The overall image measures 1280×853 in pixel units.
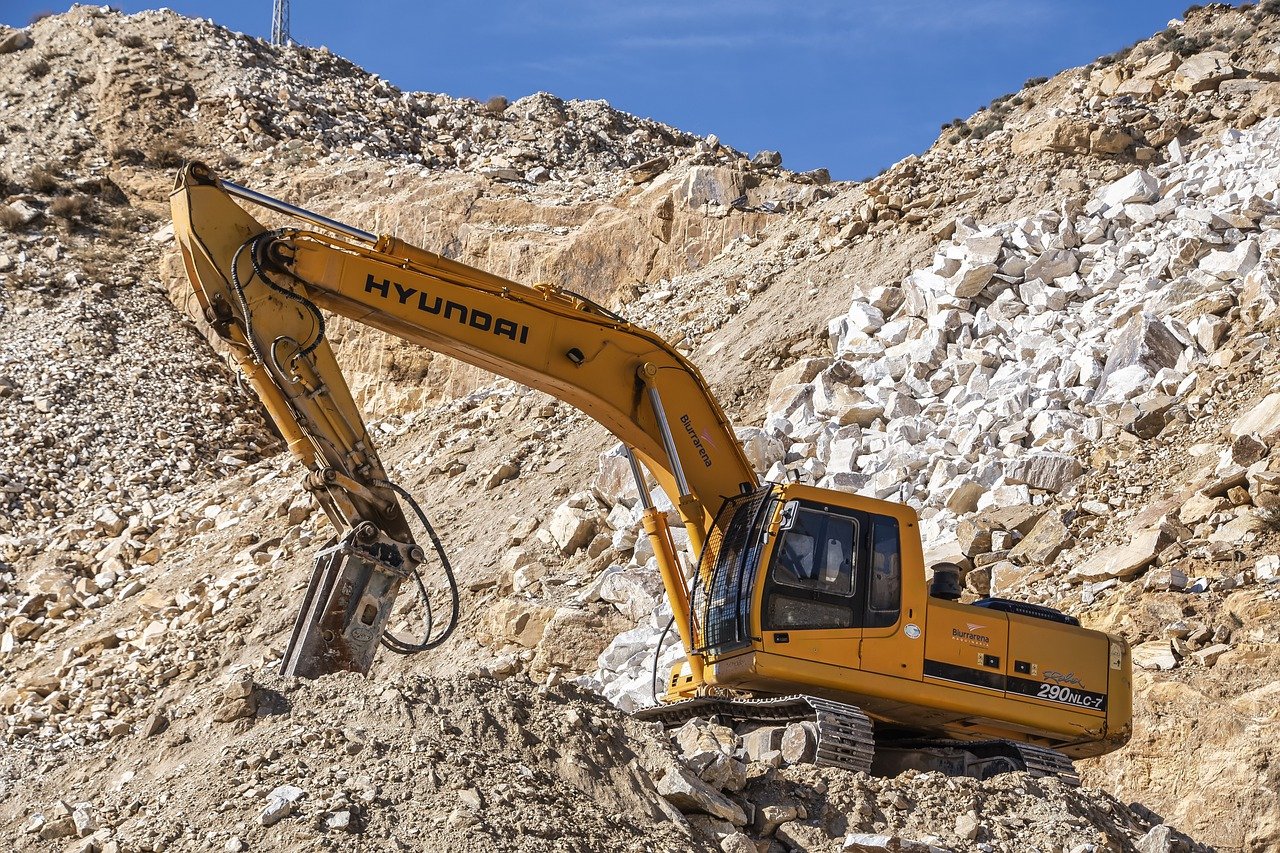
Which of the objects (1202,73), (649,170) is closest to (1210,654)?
(1202,73)

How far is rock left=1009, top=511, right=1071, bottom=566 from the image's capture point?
12828 millimetres

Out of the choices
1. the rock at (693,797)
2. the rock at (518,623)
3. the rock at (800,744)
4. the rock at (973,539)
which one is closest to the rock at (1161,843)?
the rock at (800,744)

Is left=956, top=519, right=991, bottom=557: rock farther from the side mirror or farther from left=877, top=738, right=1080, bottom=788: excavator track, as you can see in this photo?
the side mirror

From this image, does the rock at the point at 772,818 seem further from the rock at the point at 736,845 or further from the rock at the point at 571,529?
the rock at the point at 571,529

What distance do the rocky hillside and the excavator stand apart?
2.18 ft

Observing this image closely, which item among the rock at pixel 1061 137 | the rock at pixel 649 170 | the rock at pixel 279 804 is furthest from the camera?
the rock at pixel 649 170

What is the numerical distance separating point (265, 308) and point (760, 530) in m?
3.48

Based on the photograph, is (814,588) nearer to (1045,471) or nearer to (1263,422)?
(1045,471)

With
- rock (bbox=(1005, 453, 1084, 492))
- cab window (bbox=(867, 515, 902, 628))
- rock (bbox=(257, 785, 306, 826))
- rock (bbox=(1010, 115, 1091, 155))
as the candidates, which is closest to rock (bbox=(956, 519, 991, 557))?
rock (bbox=(1005, 453, 1084, 492))

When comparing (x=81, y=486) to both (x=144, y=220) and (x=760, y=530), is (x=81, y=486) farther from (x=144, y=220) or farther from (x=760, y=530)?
(x=760, y=530)

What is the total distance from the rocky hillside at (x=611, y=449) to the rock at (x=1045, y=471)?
0.11 ft

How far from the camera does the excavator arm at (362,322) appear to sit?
8883mm

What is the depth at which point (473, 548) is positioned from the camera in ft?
54.2

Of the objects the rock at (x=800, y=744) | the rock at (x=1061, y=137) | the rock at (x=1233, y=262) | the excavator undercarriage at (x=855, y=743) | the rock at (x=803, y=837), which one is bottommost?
the rock at (x=803, y=837)
